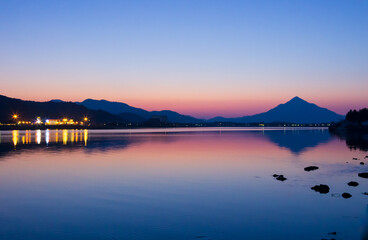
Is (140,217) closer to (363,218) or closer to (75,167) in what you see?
(363,218)

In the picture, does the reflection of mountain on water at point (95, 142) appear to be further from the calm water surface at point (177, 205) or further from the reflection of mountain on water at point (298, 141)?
the calm water surface at point (177, 205)

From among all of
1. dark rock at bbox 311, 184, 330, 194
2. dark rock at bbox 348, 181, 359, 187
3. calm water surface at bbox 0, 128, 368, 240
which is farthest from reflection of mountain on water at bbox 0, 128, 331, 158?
dark rock at bbox 311, 184, 330, 194

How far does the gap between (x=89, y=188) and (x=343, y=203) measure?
55.0 feet

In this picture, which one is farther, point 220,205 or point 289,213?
point 220,205

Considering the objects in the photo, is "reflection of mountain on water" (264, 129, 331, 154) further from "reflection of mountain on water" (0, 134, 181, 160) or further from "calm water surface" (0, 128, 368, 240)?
"reflection of mountain on water" (0, 134, 181, 160)

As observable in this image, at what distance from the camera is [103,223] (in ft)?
49.3

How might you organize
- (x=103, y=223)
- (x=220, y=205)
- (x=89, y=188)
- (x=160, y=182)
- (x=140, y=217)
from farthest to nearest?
(x=160, y=182) → (x=89, y=188) → (x=220, y=205) → (x=140, y=217) → (x=103, y=223)

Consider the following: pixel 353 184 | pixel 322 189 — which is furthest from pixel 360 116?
pixel 322 189

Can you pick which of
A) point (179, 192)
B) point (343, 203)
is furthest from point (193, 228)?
point (343, 203)

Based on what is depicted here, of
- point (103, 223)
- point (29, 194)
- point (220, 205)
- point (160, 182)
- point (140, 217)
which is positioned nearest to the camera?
point (103, 223)

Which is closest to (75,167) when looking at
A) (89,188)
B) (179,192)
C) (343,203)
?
(89,188)

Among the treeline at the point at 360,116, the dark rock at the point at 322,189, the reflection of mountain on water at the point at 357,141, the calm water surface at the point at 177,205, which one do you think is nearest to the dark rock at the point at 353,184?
the calm water surface at the point at 177,205

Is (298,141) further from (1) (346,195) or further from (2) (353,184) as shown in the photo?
(1) (346,195)

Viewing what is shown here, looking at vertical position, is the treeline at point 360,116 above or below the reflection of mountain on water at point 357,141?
above
